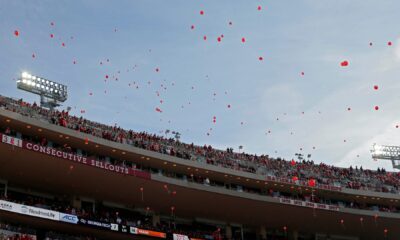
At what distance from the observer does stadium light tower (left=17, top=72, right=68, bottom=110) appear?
160 feet

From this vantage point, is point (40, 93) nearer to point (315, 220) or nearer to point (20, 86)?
point (20, 86)

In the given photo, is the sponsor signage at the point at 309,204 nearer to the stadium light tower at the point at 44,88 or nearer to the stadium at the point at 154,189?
the stadium at the point at 154,189

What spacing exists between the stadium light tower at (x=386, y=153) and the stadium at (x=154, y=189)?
11.3 metres

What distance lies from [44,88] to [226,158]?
18119 mm

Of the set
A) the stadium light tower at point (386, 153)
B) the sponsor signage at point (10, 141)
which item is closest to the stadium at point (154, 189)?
the sponsor signage at point (10, 141)

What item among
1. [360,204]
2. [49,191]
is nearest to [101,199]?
[49,191]

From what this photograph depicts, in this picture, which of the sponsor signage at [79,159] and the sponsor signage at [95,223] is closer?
the sponsor signage at [79,159]

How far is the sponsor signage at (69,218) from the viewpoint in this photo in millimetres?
37594

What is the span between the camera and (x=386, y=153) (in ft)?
240

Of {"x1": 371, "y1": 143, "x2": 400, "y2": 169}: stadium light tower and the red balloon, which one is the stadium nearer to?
the red balloon

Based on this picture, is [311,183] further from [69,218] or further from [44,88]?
[44,88]

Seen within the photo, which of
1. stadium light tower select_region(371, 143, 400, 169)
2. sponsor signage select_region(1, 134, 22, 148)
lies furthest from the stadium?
stadium light tower select_region(371, 143, 400, 169)

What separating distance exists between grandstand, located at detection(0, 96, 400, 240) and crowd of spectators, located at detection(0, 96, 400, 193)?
14cm

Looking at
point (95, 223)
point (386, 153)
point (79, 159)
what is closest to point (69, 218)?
point (95, 223)
